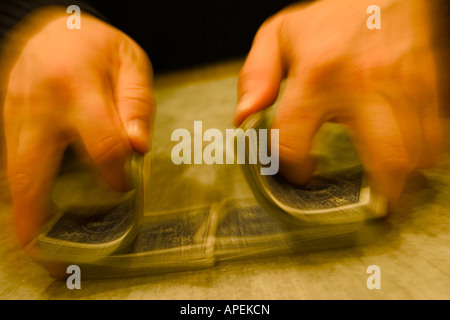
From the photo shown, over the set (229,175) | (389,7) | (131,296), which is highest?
(389,7)

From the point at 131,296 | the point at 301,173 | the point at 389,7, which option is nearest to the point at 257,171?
the point at 301,173

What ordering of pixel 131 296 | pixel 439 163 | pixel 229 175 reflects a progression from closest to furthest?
pixel 131 296 < pixel 439 163 < pixel 229 175

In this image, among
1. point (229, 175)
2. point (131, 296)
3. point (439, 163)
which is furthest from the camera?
point (229, 175)

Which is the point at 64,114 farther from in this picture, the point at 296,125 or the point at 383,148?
the point at 383,148

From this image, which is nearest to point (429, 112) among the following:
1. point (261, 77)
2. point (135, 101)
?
point (261, 77)

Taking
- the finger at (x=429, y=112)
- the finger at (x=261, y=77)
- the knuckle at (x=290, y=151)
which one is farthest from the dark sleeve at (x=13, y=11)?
the finger at (x=429, y=112)

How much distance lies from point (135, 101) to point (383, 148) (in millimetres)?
325

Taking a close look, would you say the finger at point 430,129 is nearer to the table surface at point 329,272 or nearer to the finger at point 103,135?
the table surface at point 329,272

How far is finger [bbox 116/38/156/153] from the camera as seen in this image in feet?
1.17

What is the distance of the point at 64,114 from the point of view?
1.19 feet

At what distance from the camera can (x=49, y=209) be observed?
37 cm

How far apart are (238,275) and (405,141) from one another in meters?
0.27

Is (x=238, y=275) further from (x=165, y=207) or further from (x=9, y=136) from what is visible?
(x=9, y=136)

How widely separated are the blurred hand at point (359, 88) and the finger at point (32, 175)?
10.1 inches
